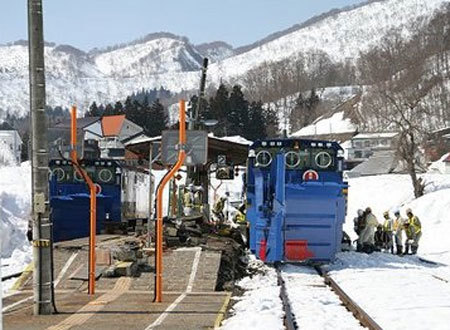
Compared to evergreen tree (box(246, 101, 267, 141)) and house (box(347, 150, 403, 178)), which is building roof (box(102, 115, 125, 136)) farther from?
house (box(347, 150, 403, 178))

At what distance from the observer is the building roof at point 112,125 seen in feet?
314

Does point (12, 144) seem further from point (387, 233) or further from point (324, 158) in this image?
point (324, 158)

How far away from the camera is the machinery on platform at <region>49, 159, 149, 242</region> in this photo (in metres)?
21.9

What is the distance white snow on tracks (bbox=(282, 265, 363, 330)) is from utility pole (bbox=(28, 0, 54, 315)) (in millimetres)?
3772

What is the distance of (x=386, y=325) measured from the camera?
9227 mm

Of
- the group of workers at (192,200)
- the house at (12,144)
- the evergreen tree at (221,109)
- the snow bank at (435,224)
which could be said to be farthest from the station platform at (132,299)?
the evergreen tree at (221,109)

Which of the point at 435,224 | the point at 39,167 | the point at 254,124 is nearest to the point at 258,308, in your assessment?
the point at 39,167

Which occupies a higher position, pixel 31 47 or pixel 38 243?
pixel 31 47

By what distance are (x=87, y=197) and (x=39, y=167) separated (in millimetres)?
12115

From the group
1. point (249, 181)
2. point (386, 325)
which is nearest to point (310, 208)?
point (249, 181)

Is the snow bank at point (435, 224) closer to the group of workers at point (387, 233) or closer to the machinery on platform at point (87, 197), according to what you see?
the group of workers at point (387, 233)

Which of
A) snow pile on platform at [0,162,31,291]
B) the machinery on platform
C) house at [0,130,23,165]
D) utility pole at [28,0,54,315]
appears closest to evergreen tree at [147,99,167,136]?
house at [0,130,23,165]

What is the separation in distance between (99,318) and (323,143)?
33.8 ft

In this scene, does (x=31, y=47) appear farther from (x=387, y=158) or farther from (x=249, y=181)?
(x=387, y=158)
